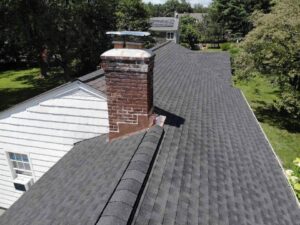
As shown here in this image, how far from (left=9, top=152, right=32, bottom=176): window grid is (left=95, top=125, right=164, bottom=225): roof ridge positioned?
216 inches

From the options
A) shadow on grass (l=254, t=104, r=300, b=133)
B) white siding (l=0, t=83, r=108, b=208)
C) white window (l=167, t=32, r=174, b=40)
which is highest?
white siding (l=0, t=83, r=108, b=208)

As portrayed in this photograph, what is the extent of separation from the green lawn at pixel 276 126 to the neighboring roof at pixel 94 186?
485 inches

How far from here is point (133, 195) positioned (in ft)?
13.1

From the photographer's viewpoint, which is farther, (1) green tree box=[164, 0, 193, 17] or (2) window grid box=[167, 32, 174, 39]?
(1) green tree box=[164, 0, 193, 17]

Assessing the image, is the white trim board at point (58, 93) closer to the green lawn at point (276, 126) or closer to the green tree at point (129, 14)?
the green lawn at point (276, 126)

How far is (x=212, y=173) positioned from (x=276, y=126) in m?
17.7

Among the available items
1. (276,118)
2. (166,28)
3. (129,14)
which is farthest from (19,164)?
(166,28)

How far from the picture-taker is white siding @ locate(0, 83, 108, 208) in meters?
7.62

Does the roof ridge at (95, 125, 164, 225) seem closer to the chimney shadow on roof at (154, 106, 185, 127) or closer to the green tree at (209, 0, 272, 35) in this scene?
the chimney shadow on roof at (154, 106, 185, 127)

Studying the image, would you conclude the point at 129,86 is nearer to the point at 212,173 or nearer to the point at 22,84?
the point at 212,173

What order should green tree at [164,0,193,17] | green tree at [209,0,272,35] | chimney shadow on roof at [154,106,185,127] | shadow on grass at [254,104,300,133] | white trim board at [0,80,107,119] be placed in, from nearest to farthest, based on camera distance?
chimney shadow on roof at [154,106,185,127] → white trim board at [0,80,107,119] → shadow on grass at [254,104,300,133] → green tree at [209,0,272,35] → green tree at [164,0,193,17]

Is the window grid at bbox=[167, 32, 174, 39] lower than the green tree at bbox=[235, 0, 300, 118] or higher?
lower

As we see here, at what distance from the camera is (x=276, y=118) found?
22984 mm

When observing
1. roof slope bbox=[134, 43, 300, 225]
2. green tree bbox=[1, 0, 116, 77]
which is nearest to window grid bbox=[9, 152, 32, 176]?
roof slope bbox=[134, 43, 300, 225]
